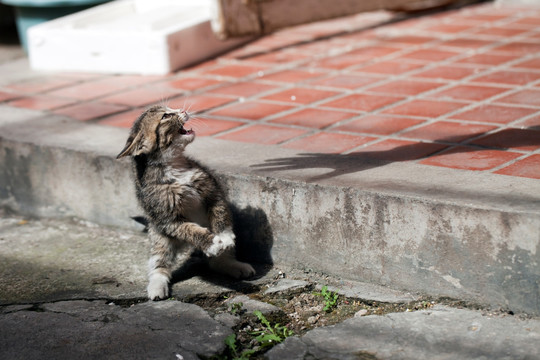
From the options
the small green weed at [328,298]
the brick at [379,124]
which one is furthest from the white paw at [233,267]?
the brick at [379,124]

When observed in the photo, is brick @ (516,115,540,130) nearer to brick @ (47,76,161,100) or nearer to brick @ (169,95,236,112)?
brick @ (169,95,236,112)

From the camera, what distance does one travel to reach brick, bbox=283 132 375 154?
4.18 meters

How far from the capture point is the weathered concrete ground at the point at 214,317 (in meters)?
3.10

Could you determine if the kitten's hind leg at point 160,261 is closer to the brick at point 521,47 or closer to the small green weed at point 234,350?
the small green weed at point 234,350

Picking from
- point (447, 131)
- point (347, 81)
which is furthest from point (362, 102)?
point (447, 131)

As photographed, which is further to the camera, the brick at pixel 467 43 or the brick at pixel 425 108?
the brick at pixel 467 43

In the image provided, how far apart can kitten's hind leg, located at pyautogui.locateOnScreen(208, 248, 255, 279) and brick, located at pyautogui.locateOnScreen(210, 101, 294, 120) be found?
1259 millimetres

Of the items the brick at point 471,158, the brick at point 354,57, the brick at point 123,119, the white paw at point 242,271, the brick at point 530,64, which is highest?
the brick at point 354,57

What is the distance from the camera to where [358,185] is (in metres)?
3.59

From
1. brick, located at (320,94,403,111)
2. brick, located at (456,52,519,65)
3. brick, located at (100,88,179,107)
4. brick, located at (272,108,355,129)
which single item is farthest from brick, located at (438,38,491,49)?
brick, located at (100,88,179,107)

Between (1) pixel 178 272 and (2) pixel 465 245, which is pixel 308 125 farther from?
(2) pixel 465 245

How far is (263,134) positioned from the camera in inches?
179

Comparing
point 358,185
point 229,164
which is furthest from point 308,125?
point 358,185

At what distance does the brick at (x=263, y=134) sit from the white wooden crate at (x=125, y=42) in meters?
1.74
